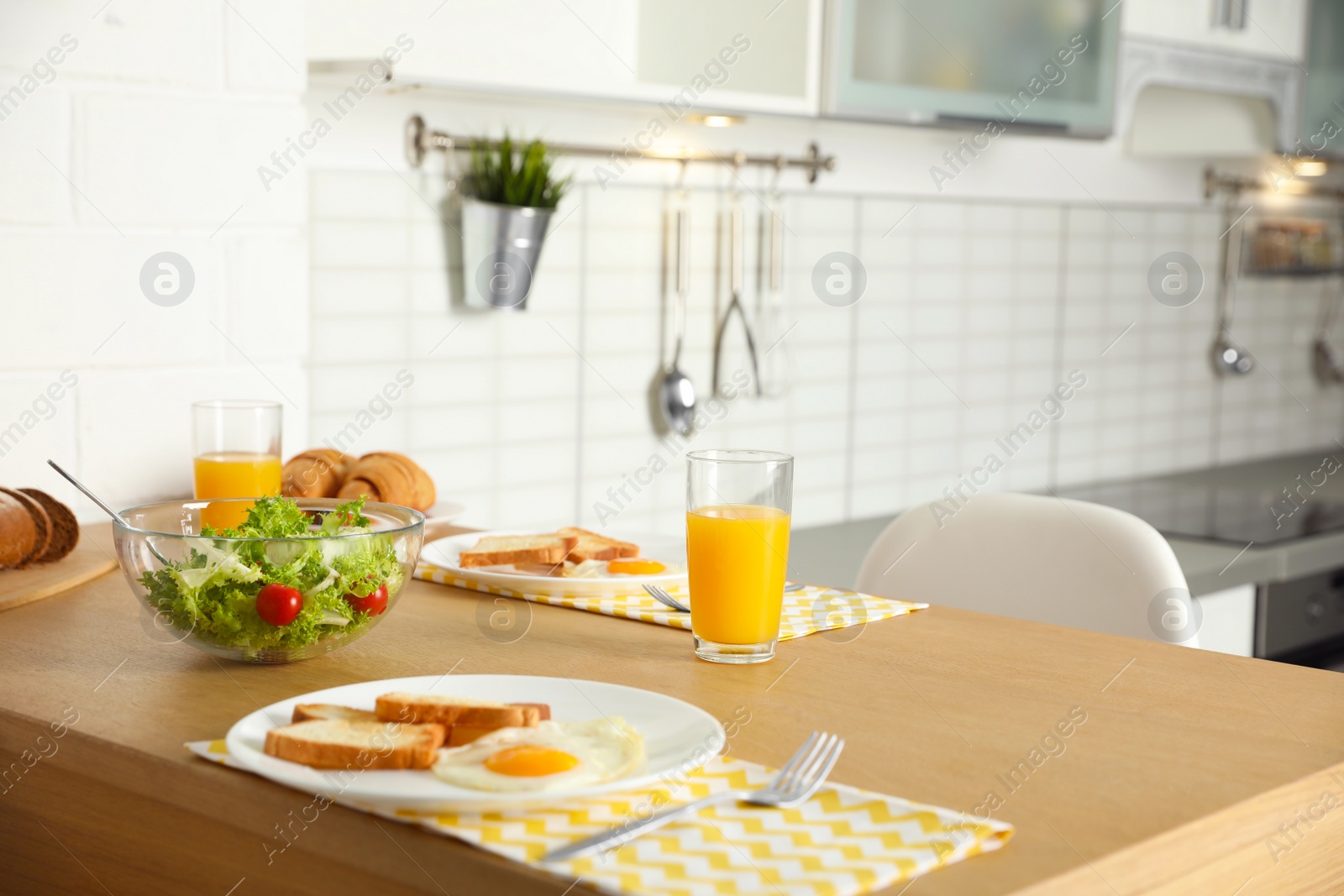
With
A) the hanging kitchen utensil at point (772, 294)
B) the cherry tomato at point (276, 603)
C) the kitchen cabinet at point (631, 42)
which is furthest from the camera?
the hanging kitchen utensil at point (772, 294)

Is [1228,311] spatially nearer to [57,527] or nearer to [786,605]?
[786,605]

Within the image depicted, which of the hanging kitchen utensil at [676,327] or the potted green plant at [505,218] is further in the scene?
the hanging kitchen utensil at [676,327]

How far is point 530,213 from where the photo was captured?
6.19ft

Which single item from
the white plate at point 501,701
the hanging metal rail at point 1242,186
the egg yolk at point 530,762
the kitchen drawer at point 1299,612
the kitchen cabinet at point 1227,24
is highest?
the kitchen cabinet at point 1227,24

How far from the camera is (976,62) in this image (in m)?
2.17

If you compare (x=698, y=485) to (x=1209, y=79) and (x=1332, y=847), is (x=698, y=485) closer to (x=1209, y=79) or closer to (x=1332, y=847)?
(x=1332, y=847)

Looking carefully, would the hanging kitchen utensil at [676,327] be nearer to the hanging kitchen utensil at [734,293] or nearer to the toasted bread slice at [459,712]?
the hanging kitchen utensil at [734,293]

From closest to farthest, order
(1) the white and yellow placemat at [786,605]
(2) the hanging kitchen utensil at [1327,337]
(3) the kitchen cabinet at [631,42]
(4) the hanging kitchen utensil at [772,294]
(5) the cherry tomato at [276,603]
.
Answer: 1. (5) the cherry tomato at [276,603]
2. (1) the white and yellow placemat at [786,605]
3. (3) the kitchen cabinet at [631,42]
4. (4) the hanging kitchen utensil at [772,294]
5. (2) the hanging kitchen utensil at [1327,337]

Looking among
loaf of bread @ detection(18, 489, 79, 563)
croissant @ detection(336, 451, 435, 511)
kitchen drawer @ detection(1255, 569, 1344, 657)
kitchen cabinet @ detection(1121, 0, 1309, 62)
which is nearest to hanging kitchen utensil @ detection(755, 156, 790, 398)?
kitchen cabinet @ detection(1121, 0, 1309, 62)

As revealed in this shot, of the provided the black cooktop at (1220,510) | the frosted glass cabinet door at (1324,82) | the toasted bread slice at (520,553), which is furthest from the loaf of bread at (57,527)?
the frosted glass cabinet door at (1324,82)

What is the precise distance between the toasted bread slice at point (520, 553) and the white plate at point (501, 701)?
0.35m

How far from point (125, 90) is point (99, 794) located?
87 cm

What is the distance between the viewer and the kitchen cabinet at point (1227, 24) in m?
2.50

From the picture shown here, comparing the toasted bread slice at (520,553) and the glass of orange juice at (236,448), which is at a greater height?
the glass of orange juice at (236,448)
